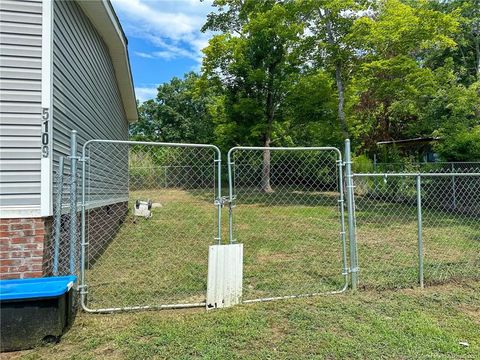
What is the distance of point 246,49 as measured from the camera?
707 inches

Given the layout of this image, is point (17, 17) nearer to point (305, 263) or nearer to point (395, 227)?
point (305, 263)

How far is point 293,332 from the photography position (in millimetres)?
3205

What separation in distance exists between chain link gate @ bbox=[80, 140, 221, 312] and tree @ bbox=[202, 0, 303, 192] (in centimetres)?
727

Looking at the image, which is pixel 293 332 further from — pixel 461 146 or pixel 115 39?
pixel 461 146

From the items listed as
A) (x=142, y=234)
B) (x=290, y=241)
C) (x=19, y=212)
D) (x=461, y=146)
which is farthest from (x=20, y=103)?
(x=461, y=146)

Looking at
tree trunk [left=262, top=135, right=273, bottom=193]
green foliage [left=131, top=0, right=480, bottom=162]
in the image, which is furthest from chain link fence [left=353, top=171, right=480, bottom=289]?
tree trunk [left=262, top=135, right=273, bottom=193]

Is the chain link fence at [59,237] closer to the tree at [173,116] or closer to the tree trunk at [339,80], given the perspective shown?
the tree trunk at [339,80]

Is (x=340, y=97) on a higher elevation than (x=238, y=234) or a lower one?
higher

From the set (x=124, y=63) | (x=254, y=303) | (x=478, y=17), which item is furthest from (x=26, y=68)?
(x=478, y=17)

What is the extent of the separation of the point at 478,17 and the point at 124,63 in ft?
54.1

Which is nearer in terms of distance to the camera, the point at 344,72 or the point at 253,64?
the point at 344,72

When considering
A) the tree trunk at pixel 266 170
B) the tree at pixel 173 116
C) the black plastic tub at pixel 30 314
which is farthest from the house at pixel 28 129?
the tree at pixel 173 116

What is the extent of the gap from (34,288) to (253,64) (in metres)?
16.9

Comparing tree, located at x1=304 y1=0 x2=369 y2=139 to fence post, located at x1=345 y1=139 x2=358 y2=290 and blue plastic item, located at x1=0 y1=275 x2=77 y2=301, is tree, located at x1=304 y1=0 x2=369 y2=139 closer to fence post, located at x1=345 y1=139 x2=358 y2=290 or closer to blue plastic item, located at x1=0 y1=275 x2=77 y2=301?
fence post, located at x1=345 y1=139 x2=358 y2=290
